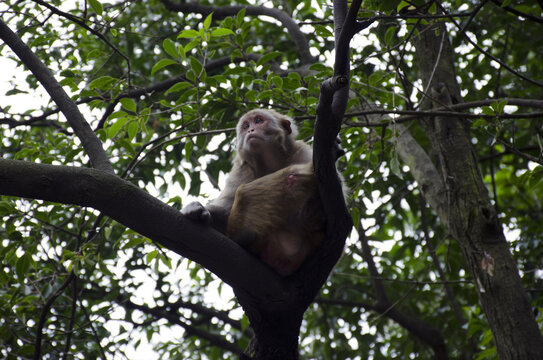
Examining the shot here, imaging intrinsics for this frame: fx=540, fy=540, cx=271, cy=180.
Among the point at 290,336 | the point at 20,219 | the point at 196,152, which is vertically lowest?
the point at 290,336

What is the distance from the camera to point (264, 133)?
13.6ft

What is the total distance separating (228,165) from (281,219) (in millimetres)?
2348

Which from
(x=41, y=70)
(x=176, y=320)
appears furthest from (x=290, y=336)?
(x=176, y=320)

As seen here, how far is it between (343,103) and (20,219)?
3051 millimetres

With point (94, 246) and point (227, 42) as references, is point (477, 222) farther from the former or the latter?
point (94, 246)

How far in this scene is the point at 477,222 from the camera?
4.29 m

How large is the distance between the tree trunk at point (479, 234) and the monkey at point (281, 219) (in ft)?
4.35

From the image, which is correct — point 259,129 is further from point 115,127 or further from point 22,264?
point 22,264

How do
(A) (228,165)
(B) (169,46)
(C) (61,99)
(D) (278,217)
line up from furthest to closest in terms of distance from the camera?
(A) (228,165), (B) (169,46), (D) (278,217), (C) (61,99)

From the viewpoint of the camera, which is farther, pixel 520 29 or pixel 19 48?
pixel 520 29

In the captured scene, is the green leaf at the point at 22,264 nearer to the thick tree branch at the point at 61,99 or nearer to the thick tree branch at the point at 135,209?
the thick tree branch at the point at 61,99

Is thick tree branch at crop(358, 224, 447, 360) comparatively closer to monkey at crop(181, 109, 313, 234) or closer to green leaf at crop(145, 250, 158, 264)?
monkey at crop(181, 109, 313, 234)

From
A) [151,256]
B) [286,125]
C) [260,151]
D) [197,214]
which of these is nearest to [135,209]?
[197,214]

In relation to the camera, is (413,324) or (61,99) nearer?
(61,99)
